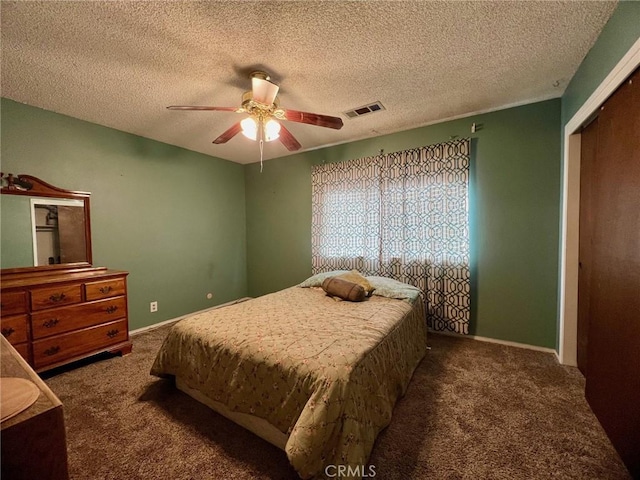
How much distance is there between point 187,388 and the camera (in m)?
1.94

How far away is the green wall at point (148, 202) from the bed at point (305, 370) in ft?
6.03

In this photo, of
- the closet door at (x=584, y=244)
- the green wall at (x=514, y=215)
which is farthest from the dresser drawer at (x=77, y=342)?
the closet door at (x=584, y=244)

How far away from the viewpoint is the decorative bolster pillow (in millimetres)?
2459

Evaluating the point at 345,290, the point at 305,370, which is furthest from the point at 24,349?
the point at 345,290

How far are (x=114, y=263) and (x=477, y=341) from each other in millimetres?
4309

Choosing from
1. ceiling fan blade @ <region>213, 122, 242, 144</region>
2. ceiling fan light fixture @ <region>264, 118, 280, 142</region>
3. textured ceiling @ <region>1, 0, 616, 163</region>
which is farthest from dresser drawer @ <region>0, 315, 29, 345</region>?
ceiling fan light fixture @ <region>264, 118, 280, 142</region>

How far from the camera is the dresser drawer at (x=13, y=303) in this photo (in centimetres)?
194

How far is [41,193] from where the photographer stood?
2490mm

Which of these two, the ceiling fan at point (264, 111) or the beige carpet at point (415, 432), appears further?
the ceiling fan at point (264, 111)

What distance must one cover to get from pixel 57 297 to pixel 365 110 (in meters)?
3.37

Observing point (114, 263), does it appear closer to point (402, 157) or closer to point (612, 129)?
point (402, 157)

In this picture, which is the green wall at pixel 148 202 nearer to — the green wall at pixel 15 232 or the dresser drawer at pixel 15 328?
the green wall at pixel 15 232

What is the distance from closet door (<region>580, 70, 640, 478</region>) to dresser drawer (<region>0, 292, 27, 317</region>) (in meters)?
3.98

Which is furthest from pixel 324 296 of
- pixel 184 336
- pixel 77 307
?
pixel 77 307
